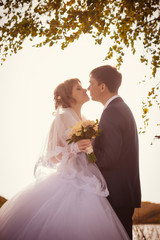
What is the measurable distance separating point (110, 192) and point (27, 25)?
3072 mm

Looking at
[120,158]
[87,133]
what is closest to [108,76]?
[87,133]

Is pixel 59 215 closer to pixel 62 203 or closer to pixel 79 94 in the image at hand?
pixel 62 203

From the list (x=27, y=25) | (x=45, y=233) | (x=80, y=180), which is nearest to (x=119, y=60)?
(x=27, y=25)

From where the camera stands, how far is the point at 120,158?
3.10 meters

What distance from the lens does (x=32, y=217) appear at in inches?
99.8

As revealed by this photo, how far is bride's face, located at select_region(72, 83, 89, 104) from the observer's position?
477 cm

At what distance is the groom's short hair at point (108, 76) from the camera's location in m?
3.82

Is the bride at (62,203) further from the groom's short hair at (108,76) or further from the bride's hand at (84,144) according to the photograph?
the groom's short hair at (108,76)

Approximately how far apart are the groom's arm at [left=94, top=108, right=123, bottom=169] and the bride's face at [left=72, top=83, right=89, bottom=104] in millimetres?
1624

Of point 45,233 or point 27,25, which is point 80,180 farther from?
point 27,25

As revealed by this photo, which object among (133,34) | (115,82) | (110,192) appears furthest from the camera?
(115,82)

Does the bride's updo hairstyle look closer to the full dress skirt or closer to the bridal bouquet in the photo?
the bridal bouquet

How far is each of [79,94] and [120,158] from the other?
2184 millimetres

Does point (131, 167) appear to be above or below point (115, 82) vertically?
below
